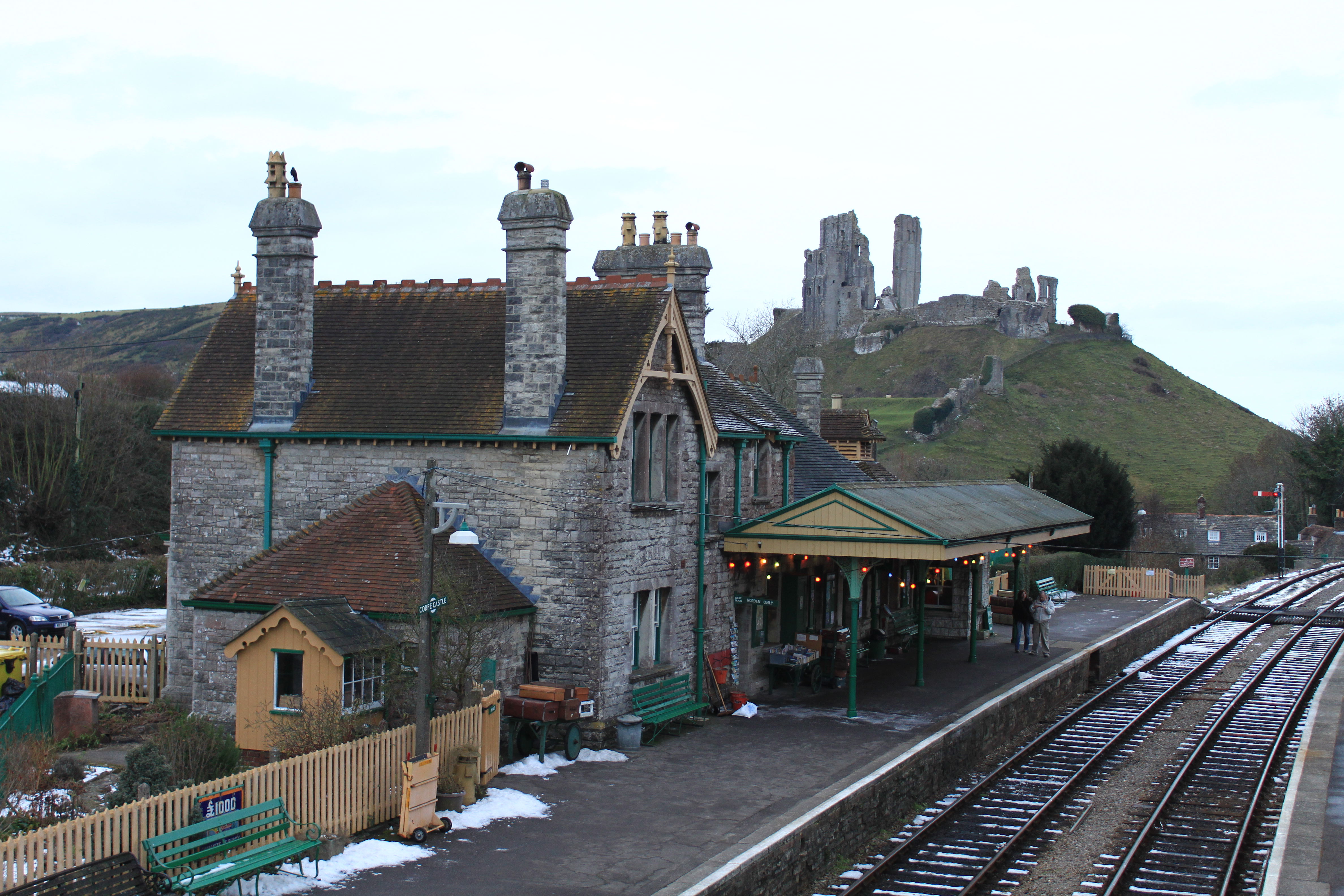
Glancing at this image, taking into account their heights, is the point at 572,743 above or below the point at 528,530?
below

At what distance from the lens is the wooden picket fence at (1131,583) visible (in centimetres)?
4250

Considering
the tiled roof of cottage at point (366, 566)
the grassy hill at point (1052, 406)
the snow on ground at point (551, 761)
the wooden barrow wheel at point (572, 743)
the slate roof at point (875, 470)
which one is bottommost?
the snow on ground at point (551, 761)

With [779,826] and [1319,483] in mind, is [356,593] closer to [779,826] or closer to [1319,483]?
[779,826]

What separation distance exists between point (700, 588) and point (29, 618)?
16007 millimetres

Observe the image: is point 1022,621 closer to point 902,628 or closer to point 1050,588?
point 902,628

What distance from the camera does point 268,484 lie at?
1966 cm

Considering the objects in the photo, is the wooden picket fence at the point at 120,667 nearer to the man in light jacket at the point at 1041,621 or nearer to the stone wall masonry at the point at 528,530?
the stone wall masonry at the point at 528,530

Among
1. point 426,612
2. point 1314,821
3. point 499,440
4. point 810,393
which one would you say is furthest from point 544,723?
point 810,393

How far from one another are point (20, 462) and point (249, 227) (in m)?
26.6

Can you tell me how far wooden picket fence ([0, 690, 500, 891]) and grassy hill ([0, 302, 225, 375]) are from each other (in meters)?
77.2

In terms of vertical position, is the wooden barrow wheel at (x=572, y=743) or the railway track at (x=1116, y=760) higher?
the wooden barrow wheel at (x=572, y=743)

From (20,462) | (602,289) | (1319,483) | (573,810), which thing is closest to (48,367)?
(20,462)

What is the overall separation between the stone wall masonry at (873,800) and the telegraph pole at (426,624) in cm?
336

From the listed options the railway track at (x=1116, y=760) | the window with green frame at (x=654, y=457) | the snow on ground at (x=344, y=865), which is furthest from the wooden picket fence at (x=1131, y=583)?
the snow on ground at (x=344, y=865)
